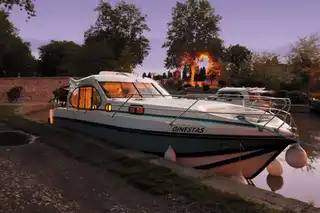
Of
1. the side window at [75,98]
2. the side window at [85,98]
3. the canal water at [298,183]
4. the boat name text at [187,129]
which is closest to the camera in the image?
the canal water at [298,183]

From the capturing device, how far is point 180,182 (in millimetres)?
6348

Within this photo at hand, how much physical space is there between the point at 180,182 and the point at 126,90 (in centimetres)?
556

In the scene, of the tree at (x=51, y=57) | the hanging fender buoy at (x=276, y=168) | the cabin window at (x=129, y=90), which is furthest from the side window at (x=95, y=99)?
the tree at (x=51, y=57)

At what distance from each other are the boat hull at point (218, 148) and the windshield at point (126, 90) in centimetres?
202

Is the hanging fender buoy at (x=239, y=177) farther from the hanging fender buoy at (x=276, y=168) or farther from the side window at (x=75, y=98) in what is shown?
the side window at (x=75, y=98)

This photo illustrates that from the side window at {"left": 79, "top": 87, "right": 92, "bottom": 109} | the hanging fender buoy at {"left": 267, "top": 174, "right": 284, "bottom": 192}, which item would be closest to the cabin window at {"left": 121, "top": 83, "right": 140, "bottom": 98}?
the side window at {"left": 79, "top": 87, "right": 92, "bottom": 109}

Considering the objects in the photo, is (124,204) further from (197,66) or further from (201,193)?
(197,66)

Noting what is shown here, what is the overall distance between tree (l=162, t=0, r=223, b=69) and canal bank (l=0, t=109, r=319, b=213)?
180 feet

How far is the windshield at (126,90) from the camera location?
11.1 m

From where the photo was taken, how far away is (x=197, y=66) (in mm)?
66000

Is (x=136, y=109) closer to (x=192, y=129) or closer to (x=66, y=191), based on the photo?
(x=192, y=129)

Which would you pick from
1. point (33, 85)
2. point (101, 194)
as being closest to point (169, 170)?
point (101, 194)

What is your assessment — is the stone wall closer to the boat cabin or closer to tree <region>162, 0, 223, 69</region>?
the boat cabin

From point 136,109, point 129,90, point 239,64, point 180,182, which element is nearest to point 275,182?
point 180,182
